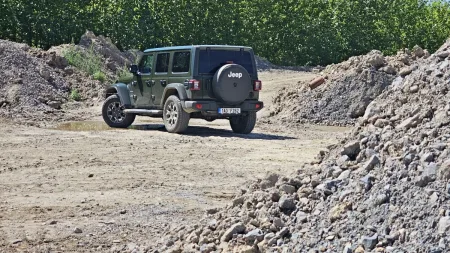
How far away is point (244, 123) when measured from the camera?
19.1 m

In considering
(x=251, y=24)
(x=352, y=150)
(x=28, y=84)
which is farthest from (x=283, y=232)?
(x=251, y=24)

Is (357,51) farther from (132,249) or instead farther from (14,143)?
(132,249)

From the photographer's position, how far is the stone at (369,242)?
21.3 feet

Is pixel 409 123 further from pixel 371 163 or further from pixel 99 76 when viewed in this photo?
pixel 99 76

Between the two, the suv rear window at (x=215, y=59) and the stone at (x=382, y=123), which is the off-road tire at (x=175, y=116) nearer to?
the suv rear window at (x=215, y=59)

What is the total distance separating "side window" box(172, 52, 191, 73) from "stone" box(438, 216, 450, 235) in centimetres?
1233

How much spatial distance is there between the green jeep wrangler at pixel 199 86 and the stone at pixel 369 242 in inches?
452

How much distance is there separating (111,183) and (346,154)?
496 cm

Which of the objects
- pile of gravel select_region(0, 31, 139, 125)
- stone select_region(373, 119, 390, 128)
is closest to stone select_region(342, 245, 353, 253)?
stone select_region(373, 119, 390, 128)

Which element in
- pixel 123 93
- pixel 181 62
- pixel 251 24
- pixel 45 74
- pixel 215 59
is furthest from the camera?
pixel 251 24

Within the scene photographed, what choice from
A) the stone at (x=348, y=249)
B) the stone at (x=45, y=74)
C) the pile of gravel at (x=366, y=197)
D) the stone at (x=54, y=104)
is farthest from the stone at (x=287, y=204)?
the stone at (x=45, y=74)

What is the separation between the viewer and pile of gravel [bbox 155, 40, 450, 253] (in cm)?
653

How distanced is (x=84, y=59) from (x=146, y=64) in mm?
8228

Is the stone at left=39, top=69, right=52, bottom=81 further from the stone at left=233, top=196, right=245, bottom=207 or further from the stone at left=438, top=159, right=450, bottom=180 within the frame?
the stone at left=438, top=159, right=450, bottom=180
